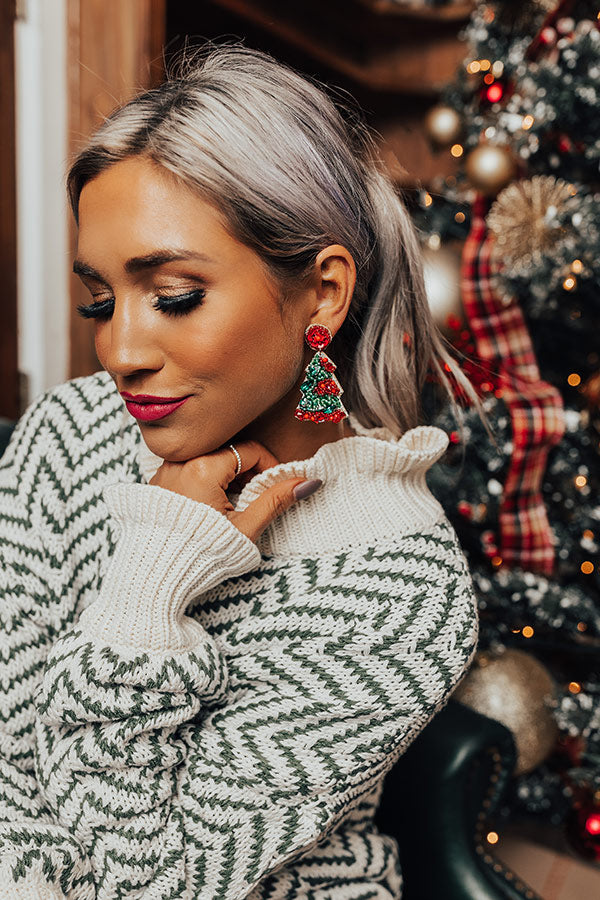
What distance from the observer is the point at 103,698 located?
2.59 ft

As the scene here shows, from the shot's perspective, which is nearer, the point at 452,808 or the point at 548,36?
the point at 452,808

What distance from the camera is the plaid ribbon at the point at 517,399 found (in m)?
1.81

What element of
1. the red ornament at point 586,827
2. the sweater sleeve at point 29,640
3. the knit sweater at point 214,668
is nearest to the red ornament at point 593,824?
the red ornament at point 586,827

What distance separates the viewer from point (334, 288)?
2.89ft

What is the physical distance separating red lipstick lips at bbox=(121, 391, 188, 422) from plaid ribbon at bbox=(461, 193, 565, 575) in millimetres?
1094

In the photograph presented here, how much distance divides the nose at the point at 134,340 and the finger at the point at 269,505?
0.19 metres

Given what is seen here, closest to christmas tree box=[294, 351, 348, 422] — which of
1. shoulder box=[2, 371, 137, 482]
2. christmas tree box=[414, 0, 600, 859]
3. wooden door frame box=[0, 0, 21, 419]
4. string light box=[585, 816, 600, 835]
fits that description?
shoulder box=[2, 371, 137, 482]

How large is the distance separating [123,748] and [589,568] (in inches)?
55.5

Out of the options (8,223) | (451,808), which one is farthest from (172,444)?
(8,223)

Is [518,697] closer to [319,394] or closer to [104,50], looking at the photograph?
[319,394]

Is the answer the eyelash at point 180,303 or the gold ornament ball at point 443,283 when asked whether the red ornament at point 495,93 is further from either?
the eyelash at point 180,303

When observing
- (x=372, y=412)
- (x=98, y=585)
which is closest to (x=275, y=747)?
(x=98, y=585)

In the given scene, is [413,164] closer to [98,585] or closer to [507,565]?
[507,565]

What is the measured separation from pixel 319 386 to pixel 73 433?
14.3 inches
